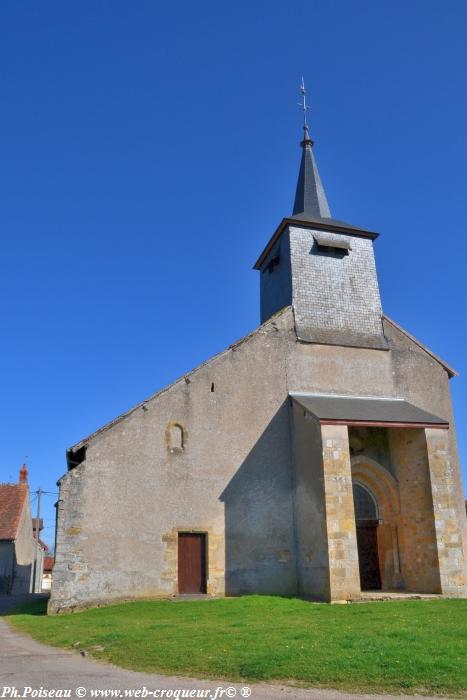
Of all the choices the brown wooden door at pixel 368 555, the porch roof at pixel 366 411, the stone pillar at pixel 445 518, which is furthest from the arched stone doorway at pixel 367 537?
the porch roof at pixel 366 411

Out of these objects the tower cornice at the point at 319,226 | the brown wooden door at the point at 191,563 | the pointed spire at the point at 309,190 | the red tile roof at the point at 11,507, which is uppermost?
the pointed spire at the point at 309,190

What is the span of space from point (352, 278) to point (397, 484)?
7627mm

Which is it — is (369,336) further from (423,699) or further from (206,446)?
(423,699)

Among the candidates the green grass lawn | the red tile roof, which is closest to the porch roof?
the green grass lawn

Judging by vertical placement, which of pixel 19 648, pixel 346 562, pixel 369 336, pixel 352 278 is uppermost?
pixel 352 278

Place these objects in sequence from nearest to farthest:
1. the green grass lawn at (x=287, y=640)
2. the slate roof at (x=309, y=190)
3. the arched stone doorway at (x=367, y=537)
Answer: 1. the green grass lawn at (x=287, y=640)
2. the arched stone doorway at (x=367, y=537)
3. the slate roof at (x=309, y=190)

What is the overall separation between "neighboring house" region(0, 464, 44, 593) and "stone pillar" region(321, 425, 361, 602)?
2074 cm

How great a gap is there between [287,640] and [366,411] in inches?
378

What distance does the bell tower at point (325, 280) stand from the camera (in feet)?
65.6

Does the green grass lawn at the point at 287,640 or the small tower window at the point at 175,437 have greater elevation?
the small tower window at the point at 175,437

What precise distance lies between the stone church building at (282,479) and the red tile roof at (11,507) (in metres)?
15.3

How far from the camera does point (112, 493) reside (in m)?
15.7

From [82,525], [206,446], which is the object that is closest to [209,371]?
[206,446]

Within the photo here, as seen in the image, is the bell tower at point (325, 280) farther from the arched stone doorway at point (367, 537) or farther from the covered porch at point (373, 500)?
the arched stone doorway at point (367, 537)
